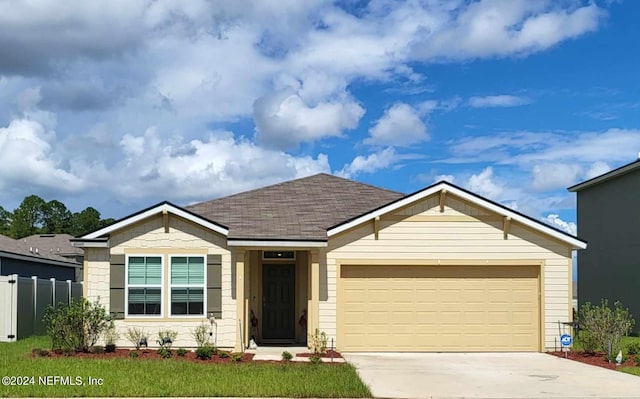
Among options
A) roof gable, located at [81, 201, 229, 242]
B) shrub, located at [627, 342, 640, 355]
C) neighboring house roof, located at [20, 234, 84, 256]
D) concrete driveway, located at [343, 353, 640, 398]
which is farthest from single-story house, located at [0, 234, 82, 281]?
shrub, located at [627, 342, 640, 355]

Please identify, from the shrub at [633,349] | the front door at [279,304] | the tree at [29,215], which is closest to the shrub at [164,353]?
the front door at [279,304]

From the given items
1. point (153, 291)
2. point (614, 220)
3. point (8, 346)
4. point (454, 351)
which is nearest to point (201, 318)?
point (153, 291)

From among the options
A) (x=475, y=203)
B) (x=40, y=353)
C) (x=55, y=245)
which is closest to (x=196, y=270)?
(x=40, y=353)

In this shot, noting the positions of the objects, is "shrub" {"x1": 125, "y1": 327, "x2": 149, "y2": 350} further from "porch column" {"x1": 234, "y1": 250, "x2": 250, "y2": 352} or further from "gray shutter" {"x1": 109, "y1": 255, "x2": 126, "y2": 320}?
"porch column" {"x1": 234, "y1": 250, "x2": 250, "y2": 352}

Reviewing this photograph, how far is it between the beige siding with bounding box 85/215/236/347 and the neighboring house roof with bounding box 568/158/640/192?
13.5 metres

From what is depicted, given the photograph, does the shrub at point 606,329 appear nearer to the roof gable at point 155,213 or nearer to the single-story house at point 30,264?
the roof gable at point 155,213

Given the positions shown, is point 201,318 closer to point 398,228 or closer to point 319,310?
point 319,310

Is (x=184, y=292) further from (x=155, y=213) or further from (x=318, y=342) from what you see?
(x=318, y=342)

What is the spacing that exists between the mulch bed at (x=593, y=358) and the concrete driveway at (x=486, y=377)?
0.37 metres

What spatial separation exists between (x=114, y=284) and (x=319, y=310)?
186 inches

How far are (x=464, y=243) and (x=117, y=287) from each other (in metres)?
8.14

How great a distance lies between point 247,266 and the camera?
18094mm

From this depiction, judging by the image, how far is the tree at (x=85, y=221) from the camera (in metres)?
70.7

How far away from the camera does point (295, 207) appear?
2039 centimetres
